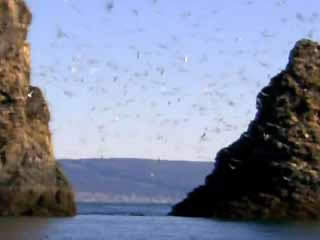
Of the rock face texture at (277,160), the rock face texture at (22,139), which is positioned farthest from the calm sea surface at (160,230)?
the rock face texture at (277,160)

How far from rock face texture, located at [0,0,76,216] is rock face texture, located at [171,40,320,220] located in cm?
1725

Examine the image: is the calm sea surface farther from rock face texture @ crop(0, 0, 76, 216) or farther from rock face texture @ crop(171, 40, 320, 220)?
rock face texture @ crop(171, 40, 320, 220)

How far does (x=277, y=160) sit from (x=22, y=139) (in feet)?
90.0

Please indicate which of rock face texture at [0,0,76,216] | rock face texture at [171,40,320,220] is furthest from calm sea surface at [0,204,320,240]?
rock face texture at [171,40,320,220]

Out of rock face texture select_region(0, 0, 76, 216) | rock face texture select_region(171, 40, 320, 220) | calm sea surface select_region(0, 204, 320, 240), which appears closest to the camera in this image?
calm sea surface select_region(0, 204, 320, 240)

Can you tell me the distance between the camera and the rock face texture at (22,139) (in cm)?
12525

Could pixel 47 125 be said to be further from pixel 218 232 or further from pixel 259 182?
pixel 218 232

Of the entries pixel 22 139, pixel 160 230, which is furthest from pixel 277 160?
pixel 22 139

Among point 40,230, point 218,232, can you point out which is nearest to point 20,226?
point 40,230

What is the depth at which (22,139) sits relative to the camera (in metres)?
129

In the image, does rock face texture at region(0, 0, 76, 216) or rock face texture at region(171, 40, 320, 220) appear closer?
rock face texture at region(0, 0, 76, 216)

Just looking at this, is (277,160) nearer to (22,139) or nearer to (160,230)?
(160,230)

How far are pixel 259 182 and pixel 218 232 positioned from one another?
2557 cm

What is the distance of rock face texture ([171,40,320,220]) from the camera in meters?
128
